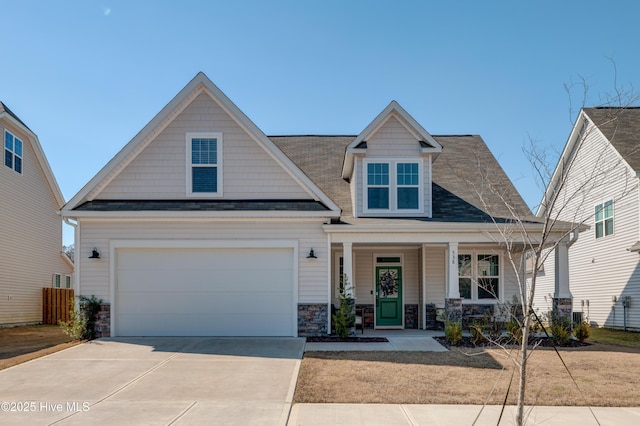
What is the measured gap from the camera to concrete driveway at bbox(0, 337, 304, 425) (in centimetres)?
676

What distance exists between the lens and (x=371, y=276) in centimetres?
A: 1653

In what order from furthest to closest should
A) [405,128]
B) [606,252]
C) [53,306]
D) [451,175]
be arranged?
[53,306] < [606,252] < [451,175] < [405,128]

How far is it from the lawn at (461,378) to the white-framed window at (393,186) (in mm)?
4619

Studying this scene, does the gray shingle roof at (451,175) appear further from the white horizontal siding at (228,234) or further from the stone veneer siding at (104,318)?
the stone veneer siding at (104,318)

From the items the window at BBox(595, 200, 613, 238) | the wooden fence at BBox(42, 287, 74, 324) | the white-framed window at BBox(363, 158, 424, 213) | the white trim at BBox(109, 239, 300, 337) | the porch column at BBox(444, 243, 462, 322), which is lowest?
the wooden fence at BBox(42, 287, 74, 324)

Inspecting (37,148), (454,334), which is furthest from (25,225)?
(454,334)

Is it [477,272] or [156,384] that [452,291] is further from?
[156,384]

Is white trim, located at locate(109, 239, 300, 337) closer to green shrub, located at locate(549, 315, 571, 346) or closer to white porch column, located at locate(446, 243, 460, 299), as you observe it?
white porch column, located at locate(446, 243, 460, 299)

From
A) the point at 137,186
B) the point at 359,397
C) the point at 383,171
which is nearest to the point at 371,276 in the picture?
the point at 383,171

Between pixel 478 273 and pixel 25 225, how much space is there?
16.4 m

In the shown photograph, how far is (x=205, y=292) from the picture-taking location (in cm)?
1352

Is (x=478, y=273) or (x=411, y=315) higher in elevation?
(x=478, y=273)

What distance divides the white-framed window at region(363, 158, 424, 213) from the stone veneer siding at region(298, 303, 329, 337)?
3091mm

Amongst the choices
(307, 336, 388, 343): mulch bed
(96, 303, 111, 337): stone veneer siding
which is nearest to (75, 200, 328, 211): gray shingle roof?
(96, 303, 111, 337): stone veneer siding
